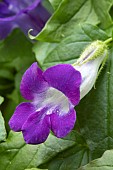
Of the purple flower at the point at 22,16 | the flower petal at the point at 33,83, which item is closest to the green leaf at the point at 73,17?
the purple flower at the point at 22,16

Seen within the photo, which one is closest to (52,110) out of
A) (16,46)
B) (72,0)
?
Answer: (72,0)

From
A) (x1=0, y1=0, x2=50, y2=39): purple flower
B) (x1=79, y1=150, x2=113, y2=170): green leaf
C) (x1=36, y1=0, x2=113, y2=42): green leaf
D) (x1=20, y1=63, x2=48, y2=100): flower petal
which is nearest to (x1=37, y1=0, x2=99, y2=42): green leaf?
(x1=36, y1=0, x2=113, y2=42): green leaf

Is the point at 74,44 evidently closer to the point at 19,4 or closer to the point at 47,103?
the point at 47,103

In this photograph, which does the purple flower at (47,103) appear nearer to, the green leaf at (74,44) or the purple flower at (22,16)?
the green leaf at (74,44)

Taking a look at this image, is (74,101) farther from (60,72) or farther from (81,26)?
(81,26)

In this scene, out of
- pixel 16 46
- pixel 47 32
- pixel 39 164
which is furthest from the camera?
pixel 16 46

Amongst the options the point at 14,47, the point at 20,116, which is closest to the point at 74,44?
the point at 20,116
